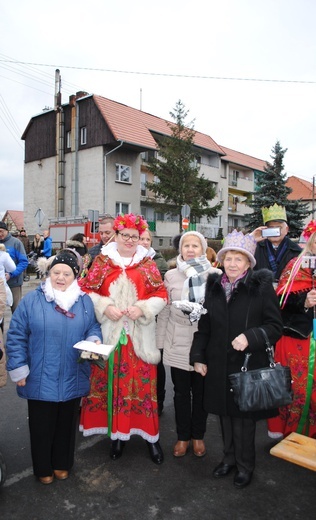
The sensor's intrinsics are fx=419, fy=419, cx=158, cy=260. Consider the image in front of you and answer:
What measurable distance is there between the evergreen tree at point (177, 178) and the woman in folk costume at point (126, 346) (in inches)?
996

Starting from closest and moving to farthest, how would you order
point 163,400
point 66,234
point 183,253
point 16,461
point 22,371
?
point 22,371
point 16,461
point 183,253
point 163,400
point 66,234

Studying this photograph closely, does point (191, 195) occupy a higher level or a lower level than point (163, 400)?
higher

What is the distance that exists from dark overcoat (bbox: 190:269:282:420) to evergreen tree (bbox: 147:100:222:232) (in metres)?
25.8

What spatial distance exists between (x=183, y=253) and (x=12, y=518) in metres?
2.31

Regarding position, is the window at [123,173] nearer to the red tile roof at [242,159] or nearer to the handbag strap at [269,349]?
the red tile roof at [242,159]

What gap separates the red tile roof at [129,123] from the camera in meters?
25.7

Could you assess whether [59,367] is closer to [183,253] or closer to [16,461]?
[16,461]

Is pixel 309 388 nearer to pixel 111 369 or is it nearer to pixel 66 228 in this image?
pixel 111 369

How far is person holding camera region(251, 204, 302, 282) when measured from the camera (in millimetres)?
4285

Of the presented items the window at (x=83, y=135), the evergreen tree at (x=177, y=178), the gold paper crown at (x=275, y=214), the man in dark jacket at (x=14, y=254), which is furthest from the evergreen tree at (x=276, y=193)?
the gold paper crown at (x=275, y=214)

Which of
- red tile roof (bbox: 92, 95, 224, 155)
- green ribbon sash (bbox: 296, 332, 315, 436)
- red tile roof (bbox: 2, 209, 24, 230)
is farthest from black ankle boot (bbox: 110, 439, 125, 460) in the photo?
red tile roof (bbox: 2, 209, 24, 230)

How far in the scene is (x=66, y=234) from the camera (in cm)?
2097

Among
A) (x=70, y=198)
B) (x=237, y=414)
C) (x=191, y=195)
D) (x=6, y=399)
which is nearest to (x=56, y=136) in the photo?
(x=70, y=198)

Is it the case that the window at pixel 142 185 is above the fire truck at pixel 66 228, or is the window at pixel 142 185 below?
above
